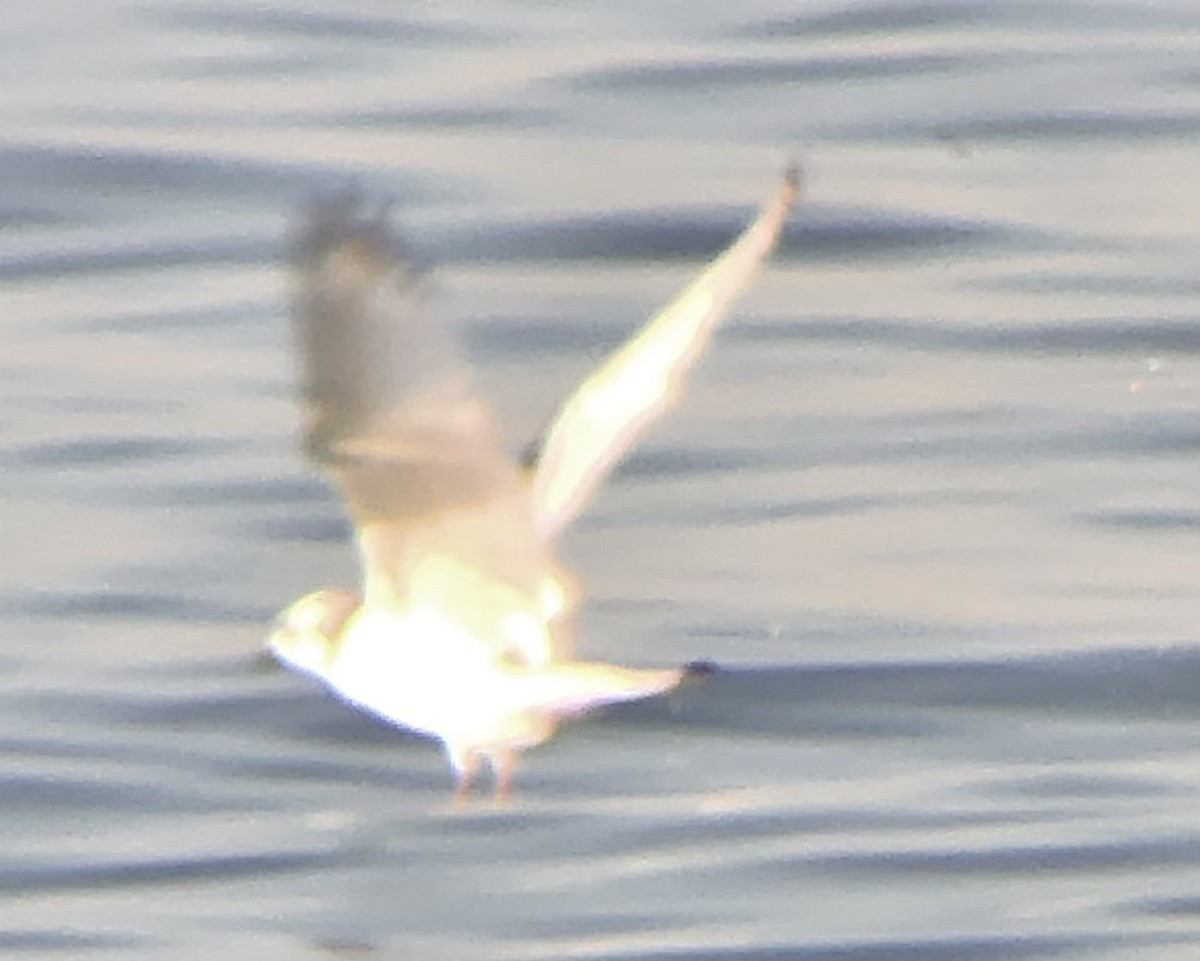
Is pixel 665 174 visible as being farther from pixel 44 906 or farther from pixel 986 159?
pixel 44 906

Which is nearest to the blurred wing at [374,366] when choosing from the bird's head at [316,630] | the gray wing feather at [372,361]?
the gray wing feather at [372,361]

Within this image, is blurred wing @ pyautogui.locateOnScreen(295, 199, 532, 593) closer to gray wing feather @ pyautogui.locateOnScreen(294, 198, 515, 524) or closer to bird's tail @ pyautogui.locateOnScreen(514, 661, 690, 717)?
gray wing feather @ pyautogui.locateOnScreen(294, 198, 515, 524)

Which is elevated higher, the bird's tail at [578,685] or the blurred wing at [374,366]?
the blurred wing at [374,366]

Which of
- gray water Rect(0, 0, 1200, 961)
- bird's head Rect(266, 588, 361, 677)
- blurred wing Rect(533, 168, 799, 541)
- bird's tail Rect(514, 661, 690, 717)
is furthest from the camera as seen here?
gray water Rect(0, 0, 1200, 961)

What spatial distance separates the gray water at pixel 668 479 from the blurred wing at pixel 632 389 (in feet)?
6.03

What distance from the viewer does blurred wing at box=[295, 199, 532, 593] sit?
6930 millimetres

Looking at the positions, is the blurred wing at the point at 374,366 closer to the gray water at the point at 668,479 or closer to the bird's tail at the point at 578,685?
the bird's tail at the point at 578,685

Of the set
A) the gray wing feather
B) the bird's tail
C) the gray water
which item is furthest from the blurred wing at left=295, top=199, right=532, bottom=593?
the gray water

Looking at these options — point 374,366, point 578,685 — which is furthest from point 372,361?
point 578,685

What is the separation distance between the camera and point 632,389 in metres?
7.86

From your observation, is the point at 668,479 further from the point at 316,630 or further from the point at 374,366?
the point at 374,366

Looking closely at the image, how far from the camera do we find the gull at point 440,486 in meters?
6.95

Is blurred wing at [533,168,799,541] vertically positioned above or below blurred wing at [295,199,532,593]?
above

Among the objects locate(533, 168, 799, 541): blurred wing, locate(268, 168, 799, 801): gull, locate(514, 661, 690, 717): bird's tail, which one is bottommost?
locate(514, 661, 690, 717): bird's tail
